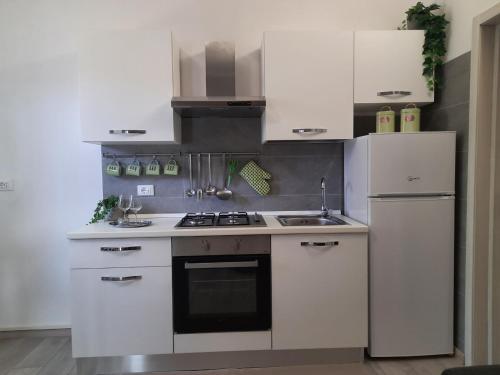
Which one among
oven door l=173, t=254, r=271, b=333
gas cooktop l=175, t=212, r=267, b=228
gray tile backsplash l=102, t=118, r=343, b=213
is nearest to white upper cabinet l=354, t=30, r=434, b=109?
gray tile backsplash l=102, t=118, r=343, b=213

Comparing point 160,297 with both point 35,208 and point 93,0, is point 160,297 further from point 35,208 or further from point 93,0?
point 93,0

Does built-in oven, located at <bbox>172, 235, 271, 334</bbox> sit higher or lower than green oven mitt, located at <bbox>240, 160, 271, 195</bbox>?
lower

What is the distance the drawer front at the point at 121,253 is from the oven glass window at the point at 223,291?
223mm

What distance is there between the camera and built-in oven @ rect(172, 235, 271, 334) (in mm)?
1925

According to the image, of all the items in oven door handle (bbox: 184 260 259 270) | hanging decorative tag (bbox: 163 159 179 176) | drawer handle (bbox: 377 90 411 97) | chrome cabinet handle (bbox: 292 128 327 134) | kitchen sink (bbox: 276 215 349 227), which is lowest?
oven door handle (bbox: 184 260 259 270)

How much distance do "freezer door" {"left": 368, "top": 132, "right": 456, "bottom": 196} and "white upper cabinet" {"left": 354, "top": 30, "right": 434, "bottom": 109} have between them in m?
0.34

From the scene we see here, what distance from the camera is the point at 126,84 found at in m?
2.06

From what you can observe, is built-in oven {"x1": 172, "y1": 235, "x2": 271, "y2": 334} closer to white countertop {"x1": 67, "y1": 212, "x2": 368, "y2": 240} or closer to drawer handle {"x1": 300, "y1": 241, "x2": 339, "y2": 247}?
white countertop {"x1": 67, "y1": 212, "x2": 368, "y2": 240}

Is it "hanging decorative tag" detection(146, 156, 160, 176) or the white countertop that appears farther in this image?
"hanging decorative tag" detection(146, 156, 160, 176)

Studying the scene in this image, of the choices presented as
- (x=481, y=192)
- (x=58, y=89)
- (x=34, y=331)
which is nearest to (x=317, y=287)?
(x=481, y=192)

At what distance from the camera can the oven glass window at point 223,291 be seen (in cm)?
195

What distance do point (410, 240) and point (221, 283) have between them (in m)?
1.19

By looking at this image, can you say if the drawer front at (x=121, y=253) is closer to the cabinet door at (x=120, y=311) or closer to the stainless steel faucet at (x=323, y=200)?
the cabinet door at (x=120, y=311)

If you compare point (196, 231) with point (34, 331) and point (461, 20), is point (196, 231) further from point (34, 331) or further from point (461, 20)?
point (461, 20)
